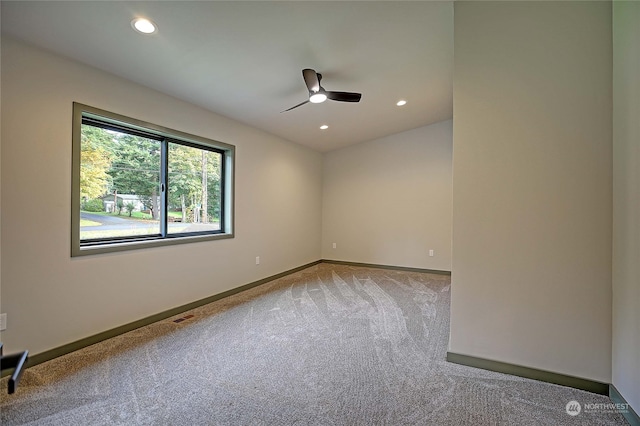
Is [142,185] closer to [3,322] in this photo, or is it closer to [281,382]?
[3,322]

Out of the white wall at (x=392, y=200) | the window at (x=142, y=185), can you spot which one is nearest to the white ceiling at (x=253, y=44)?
the window at (x=142, y=185)

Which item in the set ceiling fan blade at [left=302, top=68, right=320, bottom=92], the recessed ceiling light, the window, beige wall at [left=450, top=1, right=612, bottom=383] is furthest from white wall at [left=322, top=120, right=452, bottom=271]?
the recessed ceiling light

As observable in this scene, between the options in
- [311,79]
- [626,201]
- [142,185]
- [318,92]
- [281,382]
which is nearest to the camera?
[626,201]

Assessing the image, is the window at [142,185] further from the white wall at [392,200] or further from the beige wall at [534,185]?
the beige wall at [534,185]

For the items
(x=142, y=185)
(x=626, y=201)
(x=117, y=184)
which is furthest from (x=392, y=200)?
(x=117, y=184)

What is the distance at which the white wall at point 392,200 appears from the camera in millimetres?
5508

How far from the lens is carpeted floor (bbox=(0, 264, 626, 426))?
1748 millimetres

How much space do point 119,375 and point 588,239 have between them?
3553mm

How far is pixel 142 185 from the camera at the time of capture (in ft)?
10.5

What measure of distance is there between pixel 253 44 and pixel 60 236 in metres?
2.31

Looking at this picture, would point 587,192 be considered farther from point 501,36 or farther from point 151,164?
point 151,164

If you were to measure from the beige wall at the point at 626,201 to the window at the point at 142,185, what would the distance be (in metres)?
3.90

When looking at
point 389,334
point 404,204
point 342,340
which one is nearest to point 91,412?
point 342,340

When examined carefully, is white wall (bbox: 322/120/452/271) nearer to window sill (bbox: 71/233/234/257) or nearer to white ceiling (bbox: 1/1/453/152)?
white ceiling (bbox: 1/1/453/152)
